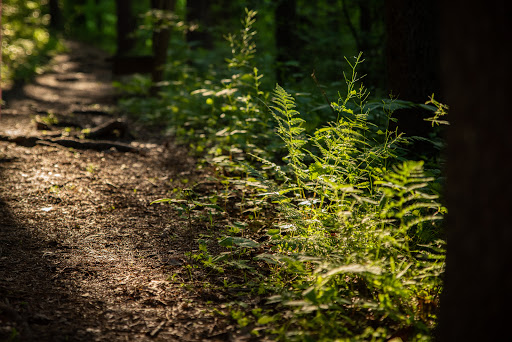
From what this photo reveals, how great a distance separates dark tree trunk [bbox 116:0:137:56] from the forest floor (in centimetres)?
901

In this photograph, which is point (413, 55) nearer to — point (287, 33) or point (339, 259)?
point (339, 259)

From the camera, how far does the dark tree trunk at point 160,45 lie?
9.44 meters

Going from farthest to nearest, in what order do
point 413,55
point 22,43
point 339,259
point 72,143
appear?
point 22,43, point 72,143, point 413,55, point 339,259

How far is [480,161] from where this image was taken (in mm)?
1633

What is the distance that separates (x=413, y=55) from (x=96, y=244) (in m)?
3.59

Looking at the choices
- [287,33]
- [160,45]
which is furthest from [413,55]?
[160,45]

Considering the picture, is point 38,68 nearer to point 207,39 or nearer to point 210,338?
point 207,39

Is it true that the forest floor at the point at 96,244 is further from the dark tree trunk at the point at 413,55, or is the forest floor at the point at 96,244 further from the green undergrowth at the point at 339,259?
the dark tree trunk at the point at 413,55

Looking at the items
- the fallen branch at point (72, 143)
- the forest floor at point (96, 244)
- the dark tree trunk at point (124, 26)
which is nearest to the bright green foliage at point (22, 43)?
the dark tree trunk at point (124, 26)

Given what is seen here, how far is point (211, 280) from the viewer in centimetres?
300

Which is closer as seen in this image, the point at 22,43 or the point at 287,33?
the point at 287,33

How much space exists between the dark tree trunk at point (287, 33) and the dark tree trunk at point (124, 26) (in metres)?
8.80

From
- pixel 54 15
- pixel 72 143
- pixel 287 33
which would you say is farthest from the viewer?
pixel 54 15

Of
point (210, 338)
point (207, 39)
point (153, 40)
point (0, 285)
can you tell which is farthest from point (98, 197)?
point (207, 39)
